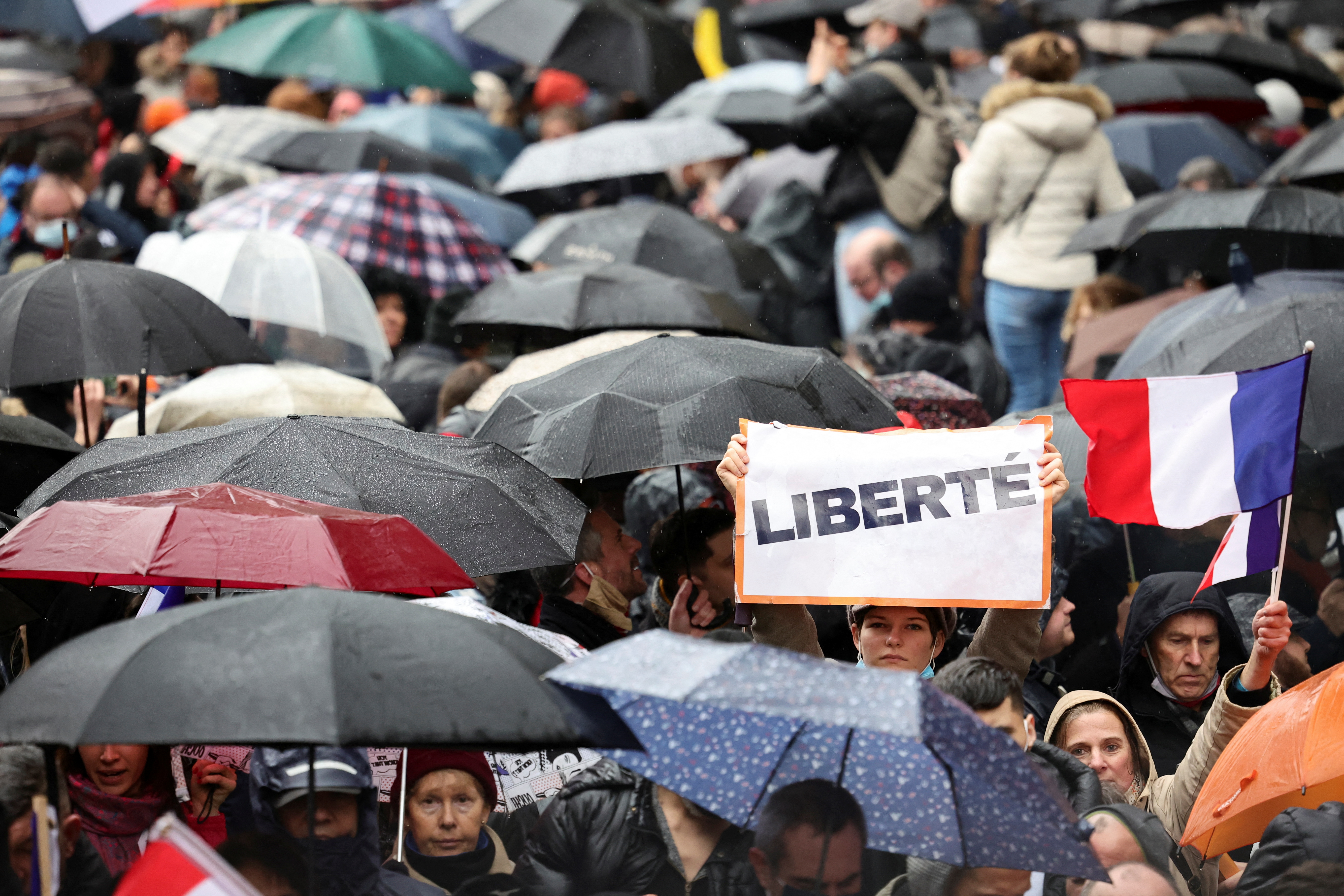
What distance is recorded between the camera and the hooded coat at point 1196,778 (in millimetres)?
5355

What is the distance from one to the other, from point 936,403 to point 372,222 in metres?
3.86

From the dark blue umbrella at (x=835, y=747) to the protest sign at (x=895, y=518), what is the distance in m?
0.97

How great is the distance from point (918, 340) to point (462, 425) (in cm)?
244

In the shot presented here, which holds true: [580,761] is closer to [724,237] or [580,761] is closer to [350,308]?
[350,308]

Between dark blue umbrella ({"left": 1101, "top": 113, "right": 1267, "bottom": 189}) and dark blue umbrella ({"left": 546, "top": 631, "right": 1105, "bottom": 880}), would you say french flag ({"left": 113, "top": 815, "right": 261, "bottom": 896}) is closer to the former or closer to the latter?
dark blue umbrella ({"left": 546, "top": 631, "right": 1105, "bottom": 880})

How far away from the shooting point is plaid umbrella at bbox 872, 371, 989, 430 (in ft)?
26.0

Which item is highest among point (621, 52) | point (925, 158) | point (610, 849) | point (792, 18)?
point (610, 849)

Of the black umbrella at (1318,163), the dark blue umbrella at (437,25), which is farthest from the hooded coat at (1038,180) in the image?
the dark blue umbrella at (437,25)

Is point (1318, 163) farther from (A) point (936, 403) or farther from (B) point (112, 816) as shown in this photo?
(B) point (112, 816)

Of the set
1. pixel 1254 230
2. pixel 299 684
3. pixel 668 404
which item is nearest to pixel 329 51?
pixel 1254 230

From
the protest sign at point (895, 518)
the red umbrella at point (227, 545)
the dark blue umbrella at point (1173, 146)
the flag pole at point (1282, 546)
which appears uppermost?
the red umbrella at point (227, 545)

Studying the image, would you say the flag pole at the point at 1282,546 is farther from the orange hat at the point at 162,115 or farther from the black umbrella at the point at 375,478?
the orange hat at the point at 162,115

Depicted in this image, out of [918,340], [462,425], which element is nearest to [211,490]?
[462,425]

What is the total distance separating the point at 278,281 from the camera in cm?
880
